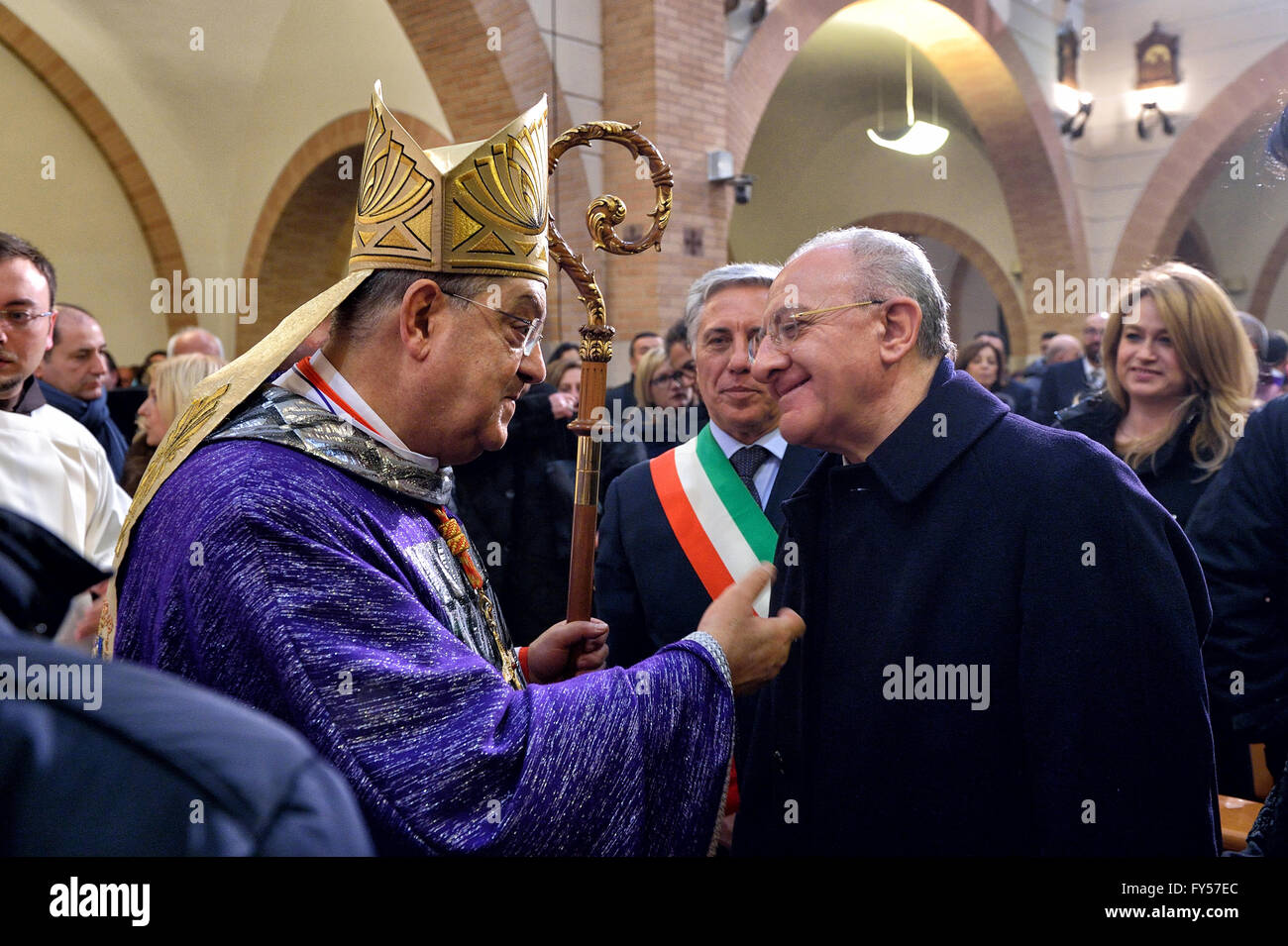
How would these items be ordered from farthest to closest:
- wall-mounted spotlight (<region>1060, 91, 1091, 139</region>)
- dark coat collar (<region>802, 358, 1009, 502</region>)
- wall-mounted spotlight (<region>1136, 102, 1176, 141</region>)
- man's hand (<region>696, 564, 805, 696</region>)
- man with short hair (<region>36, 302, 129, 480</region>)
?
wall-mounted spotlight (<region>1060, 91, 1091, 139</region>) < wall-mounted spotlight (<region>1136, 102, 1176, 141</region>) < man with short hair (<region>36, 302, 129, 480</region>) < dark coat collar (<region>802, 358, 1009, 502</region>) < man's hand (<region>696, 564, 805, 696</region>)

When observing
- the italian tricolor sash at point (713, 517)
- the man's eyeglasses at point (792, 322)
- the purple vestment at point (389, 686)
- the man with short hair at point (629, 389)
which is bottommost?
the purple vestment at point (389, 686)

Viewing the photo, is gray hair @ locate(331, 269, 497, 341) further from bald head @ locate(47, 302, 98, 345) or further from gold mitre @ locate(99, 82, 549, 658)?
bald head @ locate(47, 302, 98, 345)

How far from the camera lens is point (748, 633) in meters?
1.64

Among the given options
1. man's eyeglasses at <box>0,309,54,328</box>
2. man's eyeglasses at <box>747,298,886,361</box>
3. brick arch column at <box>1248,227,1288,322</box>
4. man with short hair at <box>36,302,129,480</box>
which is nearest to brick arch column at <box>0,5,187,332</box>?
man with short hair at <box>36,302,129,480</box>

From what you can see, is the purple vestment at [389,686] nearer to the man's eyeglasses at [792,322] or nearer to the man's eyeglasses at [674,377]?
the man's eyeglasses at [792,322]

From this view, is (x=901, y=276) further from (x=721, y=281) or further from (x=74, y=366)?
(x=74, y=366)

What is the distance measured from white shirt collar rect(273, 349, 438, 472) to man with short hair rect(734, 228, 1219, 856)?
66 centimetres

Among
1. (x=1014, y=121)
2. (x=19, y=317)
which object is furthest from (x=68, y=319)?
(x=1014, y=121)

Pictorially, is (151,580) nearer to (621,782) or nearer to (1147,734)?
(621,782)

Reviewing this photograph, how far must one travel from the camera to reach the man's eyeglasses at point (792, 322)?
1.96 meters

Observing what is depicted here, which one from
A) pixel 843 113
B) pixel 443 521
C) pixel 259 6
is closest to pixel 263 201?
pixel 259 6

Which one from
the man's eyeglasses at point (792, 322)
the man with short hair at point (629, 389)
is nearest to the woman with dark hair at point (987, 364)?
the man with short hair at point (629, 389)

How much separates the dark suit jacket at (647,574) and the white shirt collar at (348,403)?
0.97 metres

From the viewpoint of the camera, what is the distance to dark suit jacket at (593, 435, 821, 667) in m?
2.56
